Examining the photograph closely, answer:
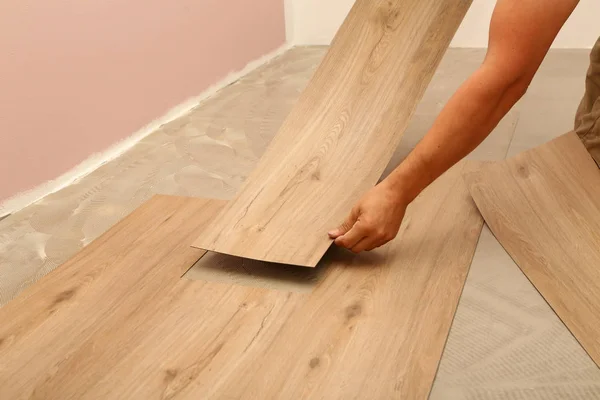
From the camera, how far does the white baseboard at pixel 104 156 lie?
223cm

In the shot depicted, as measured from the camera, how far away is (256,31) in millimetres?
3658

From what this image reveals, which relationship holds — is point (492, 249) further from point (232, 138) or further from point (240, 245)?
point (232, 138)

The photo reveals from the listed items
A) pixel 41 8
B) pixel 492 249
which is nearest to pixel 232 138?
pixel 41 8

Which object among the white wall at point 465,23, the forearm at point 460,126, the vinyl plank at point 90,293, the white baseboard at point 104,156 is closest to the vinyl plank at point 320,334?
the vinyl plank at point 90,293

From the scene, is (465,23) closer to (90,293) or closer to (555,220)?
(555,220)

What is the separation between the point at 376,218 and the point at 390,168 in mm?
654

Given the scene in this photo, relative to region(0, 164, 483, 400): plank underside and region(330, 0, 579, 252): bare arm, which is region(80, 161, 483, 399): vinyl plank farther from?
region(330, 0, 579, 252): bare arm

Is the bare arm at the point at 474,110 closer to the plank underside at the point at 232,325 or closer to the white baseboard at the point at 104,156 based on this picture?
the plank underside at the point at 232,325

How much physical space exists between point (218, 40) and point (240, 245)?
190 centimetres

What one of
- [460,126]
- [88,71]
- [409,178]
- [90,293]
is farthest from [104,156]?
[460,126]

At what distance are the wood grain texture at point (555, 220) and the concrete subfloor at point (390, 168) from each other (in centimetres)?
3

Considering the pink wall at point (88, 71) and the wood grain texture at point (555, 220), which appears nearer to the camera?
the wood grain texture at point (555, 220)

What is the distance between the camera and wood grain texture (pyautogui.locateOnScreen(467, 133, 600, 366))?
143cm

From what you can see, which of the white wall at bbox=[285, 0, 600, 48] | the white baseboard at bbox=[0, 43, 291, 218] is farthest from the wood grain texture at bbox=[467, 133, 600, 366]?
the white wall at bbox=[285, 0, 600, 48]
